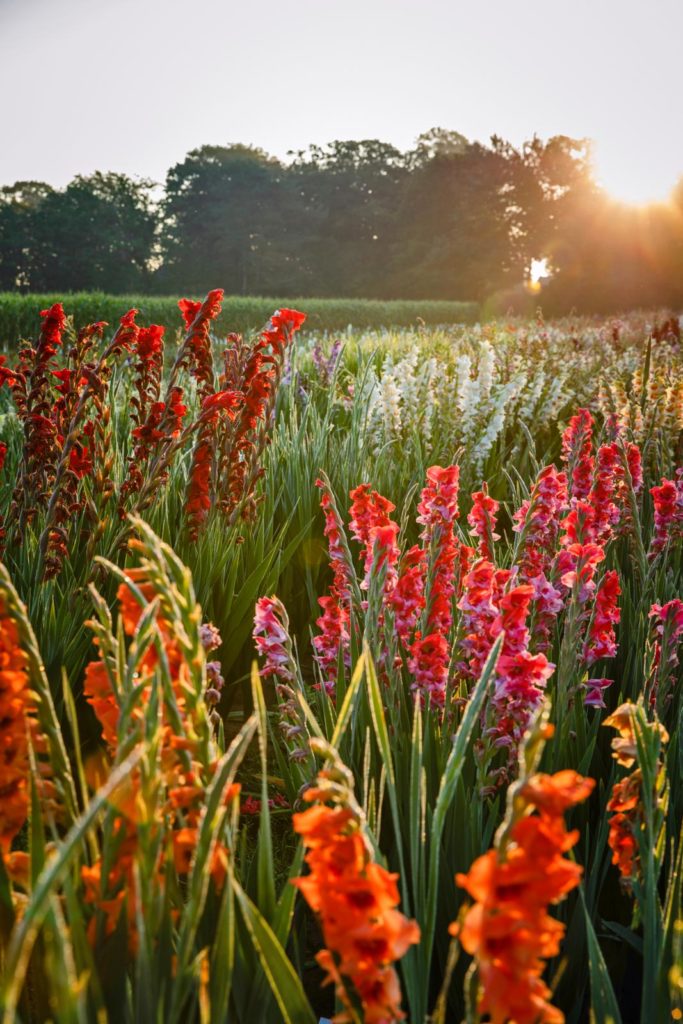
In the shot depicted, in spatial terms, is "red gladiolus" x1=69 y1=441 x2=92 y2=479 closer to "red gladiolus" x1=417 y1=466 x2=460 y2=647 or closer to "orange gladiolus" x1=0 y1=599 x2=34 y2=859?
"red gladiolus" x1=417 y1=466 x2=460 y2=647

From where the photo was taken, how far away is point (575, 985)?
1.17 m

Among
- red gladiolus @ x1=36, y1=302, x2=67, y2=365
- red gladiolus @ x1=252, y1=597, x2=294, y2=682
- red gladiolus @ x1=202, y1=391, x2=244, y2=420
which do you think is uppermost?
red gladiolus @ x1=36, y1=302, x2=67, y2=365

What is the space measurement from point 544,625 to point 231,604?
3.18ft

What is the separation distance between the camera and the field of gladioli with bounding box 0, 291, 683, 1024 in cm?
53

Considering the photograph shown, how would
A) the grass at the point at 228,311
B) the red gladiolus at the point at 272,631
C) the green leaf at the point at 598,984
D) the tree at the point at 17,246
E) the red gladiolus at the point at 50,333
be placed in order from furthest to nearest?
1. the tree at the point at 17,246
2. the grass at the point at 228,311
3. the red gladiolus at the point at 50,333
4. the red gladiolus at the point at 272,631
5. the green leaf at the point at 598,984

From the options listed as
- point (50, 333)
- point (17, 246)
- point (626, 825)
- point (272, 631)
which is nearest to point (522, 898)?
point (626, 825)

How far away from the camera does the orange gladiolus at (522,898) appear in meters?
0.47

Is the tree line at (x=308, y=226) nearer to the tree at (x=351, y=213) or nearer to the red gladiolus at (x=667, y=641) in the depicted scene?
the tree at (x=351, y=213)

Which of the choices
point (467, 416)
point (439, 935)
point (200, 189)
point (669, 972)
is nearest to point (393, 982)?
point (669, 972)

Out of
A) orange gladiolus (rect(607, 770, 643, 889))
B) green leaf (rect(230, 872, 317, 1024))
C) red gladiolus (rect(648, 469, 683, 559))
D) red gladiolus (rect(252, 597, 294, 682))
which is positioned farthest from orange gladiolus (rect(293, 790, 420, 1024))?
red gladiolus (rect(648, 469, 683, 559))

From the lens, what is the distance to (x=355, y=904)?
1.68 feet

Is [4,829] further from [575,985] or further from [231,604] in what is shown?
[231,604]

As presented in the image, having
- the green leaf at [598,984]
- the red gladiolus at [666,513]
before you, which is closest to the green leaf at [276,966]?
the green leaf at [598,984]

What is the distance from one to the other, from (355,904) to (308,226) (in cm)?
6026
